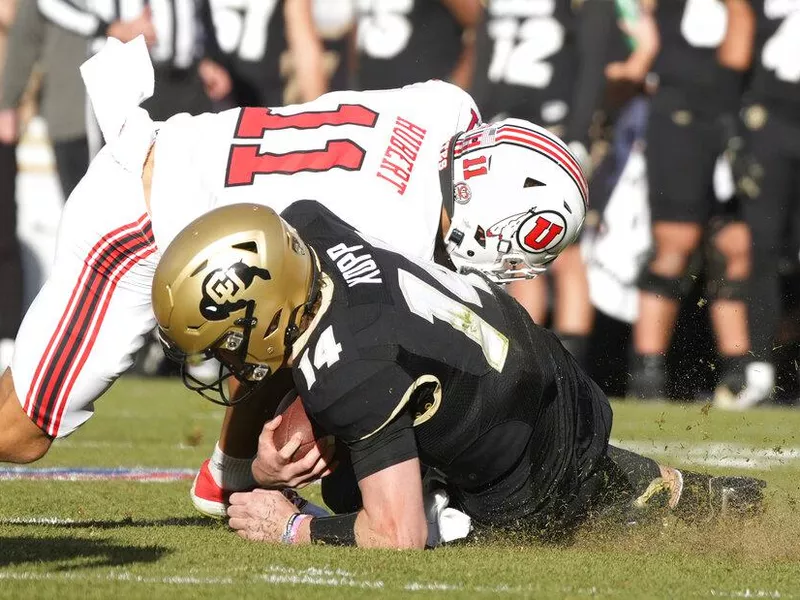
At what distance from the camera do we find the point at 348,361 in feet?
13.1

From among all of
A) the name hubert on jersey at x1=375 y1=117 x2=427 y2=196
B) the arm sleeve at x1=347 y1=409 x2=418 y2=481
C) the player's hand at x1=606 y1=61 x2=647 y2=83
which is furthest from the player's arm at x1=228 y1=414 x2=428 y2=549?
the player's hand at x1=606 y1=61 x2=647 y2=83

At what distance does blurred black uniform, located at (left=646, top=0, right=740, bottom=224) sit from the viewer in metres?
10.2

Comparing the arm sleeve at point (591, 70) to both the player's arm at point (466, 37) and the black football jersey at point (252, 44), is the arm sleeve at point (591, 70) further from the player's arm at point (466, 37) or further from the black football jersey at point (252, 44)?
the black football jersey at point (252, 44)

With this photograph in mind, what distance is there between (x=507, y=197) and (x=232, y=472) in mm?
1408

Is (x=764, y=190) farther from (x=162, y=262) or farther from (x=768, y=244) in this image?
(x=162, y=262)

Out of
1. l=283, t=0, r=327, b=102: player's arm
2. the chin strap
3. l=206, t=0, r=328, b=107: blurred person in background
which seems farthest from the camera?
l=206, t=0, r=328, b=107: blurred person in background

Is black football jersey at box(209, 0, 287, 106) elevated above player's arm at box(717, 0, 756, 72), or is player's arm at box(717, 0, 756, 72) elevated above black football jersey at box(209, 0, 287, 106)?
player's arm at box(717, 0, 756, 72)

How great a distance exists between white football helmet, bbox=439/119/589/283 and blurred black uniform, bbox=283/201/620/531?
569 millimetres

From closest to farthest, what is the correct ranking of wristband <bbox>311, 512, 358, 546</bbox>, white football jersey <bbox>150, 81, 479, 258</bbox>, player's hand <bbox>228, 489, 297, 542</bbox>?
wristband <bbox>311, 512, 358, 546</bbox>, player's hand <bbox>228, 489, 297, 542</bbox>, white football jersey <bbox>150, 81, 479, 258</bbox>

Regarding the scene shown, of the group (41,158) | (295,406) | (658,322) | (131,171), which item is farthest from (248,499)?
(41,158)

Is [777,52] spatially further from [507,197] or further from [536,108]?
[507,197]

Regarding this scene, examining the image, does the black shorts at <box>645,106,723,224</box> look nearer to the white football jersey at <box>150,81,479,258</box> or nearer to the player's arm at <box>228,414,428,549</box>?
the white football jersey at <box>150,81,479,258</box>

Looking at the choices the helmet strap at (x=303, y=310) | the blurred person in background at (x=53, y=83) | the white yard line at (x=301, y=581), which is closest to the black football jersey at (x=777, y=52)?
the blurred person in background at (x=53, y=83)

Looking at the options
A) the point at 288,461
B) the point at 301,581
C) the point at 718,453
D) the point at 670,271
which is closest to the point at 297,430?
the point at 288,461
